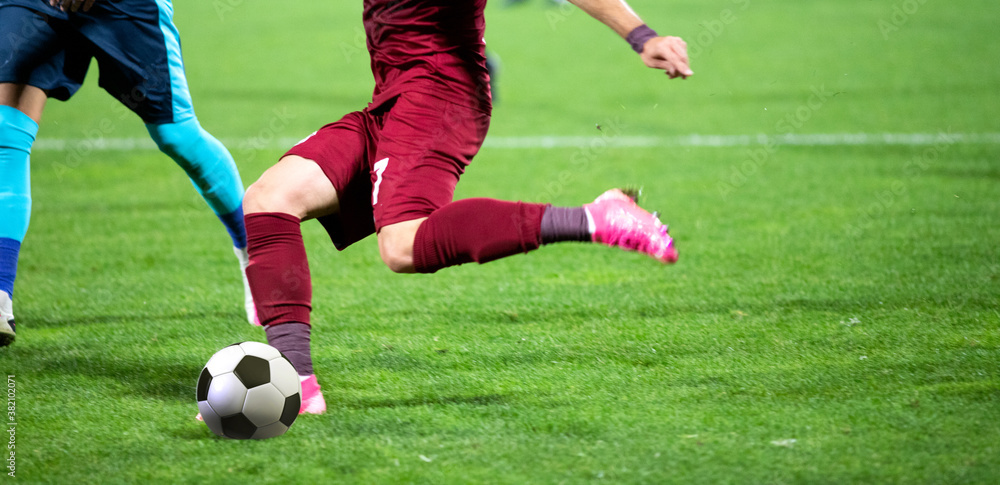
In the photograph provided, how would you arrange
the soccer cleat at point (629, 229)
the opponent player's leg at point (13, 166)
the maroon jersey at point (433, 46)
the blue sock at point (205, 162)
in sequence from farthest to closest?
the blue sock at point (205, 162)
the opponent player's leg at point (13, 166)
the maroon jersey at point (433, 46)
the soccer cleat at point (629, 229)

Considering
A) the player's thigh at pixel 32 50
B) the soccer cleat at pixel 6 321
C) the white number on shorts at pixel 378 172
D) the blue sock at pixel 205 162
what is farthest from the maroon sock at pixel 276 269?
the player's thigh at pixel 32 50

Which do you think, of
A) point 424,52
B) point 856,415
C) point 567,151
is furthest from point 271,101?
point 856,415

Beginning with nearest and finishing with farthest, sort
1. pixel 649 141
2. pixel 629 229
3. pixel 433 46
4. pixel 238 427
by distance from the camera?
pixel 629 229 → pixel 238 427 → pixel 433 46 → pixel 649 141

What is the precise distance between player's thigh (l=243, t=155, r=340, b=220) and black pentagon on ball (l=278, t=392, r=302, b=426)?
0.52 meters

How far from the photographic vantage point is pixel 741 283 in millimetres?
4195

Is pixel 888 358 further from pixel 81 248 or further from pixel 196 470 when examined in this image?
pixel 81 248

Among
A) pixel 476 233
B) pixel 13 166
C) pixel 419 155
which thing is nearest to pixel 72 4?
pixel 13 166

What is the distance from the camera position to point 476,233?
2521 mm

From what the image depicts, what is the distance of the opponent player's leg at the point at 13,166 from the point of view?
335 centimetres

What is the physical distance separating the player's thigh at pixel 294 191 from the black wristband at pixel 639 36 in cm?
95

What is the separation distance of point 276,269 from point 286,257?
44 millimetres

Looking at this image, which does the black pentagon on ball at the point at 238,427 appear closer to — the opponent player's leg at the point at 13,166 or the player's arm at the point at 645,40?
the opponent player's leg at the point at 13,166

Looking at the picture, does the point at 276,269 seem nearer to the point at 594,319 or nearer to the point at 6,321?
the point at 6,321

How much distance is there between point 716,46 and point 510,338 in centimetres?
1007
